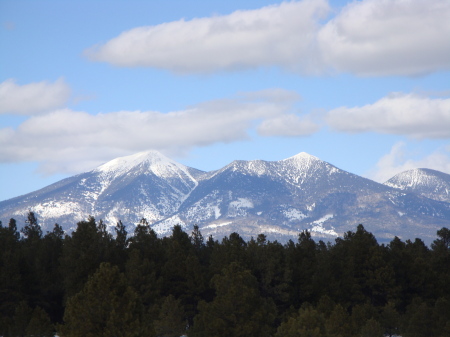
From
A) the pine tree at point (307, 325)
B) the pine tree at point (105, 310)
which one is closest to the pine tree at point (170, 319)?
the pine tree at point (307, 325)

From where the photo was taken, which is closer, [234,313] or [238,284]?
[234,313]

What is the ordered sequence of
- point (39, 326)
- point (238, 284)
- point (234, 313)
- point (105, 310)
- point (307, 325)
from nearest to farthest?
point (105, 310) → point (307, 325) → point (234, 313) → point (238, 284) → point (39, 326)

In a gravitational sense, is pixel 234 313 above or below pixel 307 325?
above

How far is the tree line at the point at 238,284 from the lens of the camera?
Answer: 75500mm

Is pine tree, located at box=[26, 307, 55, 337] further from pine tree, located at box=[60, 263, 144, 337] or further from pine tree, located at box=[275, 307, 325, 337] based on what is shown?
pine tree, located at box=[275, 307, 325, 337]

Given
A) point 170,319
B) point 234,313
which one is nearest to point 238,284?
point 234,313

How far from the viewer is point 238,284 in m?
74.4

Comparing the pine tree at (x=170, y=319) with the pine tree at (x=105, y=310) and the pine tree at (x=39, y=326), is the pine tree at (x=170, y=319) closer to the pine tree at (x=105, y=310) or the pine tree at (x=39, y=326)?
the pine tree at (x=39, y=326)

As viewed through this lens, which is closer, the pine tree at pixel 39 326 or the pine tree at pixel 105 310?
the pine tree at pixel 105 310

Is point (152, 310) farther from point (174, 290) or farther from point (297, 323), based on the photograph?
point (297, 323)

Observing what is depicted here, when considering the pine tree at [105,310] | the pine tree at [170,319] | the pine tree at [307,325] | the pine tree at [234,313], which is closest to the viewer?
the pine tree at [105,310]

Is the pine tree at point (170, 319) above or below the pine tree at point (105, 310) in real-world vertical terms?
below

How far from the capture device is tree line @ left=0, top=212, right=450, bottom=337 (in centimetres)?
7550

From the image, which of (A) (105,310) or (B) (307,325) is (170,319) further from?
(A) (105,310)
